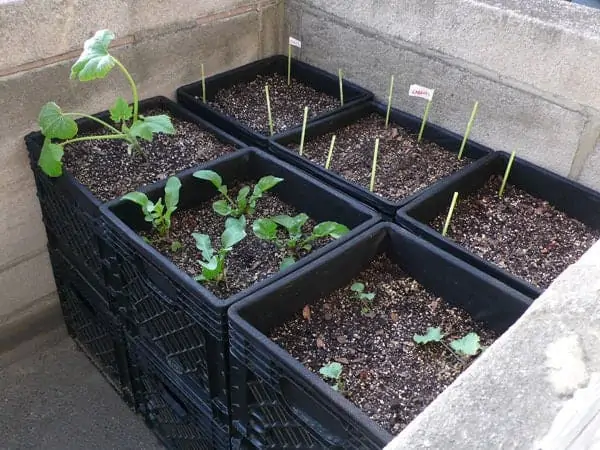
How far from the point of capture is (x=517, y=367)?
0.71 m

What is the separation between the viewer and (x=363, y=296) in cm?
125

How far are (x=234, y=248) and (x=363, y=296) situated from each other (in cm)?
33

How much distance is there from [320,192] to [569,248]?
1.88 ft

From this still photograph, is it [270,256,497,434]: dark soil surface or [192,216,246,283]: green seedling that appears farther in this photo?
[192,216,246,283]: green seedling

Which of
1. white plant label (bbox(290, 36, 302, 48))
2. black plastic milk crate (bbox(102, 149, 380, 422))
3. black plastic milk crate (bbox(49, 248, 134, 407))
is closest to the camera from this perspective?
black plastic milk crate (bbox(102, 149, 380, 422))

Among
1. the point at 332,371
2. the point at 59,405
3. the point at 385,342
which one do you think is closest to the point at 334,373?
the point at 332,371

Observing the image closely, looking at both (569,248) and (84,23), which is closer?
(569,248)

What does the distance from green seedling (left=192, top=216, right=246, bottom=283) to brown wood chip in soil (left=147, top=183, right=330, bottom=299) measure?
26mm

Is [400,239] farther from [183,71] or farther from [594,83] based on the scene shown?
[183,71]

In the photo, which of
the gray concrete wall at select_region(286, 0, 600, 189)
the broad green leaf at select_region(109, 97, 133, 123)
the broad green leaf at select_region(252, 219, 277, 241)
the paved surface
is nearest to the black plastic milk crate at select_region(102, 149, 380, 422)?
the broad green leaf at select_region(252, 219, 277, 241)

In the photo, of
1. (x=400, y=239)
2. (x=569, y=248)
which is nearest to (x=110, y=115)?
(x=400, y=239)

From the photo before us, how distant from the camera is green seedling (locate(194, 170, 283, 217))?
142 centimetres

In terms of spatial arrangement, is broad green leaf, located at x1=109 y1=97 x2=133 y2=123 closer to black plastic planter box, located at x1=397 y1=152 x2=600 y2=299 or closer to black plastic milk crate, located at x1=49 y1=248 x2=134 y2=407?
black plastic milk crate, located at x1=49 y1=248 x2=134 y2=407

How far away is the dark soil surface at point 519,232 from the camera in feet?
4.42
